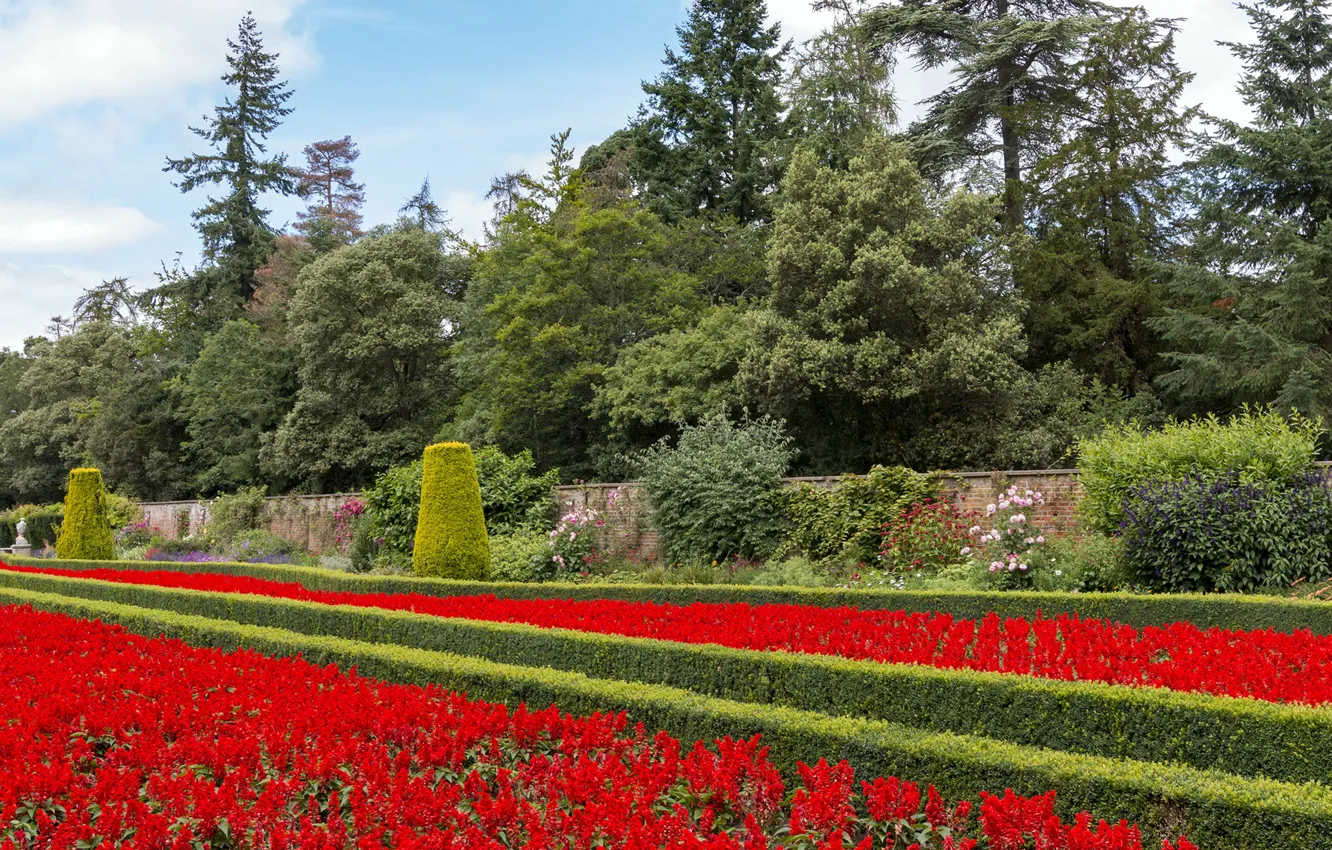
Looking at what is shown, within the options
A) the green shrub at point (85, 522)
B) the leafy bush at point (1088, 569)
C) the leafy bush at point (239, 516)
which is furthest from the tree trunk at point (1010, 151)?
the green shrub at point (85, 522)

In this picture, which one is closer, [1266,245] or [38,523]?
[1266,245]

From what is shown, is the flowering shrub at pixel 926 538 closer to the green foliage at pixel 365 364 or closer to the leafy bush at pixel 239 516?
the leafy bush at pixel 239 516

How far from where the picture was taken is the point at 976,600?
9.12 meters

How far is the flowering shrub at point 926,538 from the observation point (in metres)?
12.6

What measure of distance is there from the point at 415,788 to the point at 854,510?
1077cm

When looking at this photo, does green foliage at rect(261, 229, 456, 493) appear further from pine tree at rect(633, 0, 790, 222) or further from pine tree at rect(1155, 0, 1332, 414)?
pine tree at rect(1155, 0, 1332, 414)

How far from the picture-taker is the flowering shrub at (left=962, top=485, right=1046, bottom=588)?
1104 centimetres

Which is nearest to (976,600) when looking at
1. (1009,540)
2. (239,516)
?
(1009,540)

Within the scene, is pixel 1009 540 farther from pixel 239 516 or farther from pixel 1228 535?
pixel 239 516

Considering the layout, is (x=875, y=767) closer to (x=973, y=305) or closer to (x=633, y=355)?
(x=973, y=305)

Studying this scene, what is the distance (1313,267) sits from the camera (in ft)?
57.5

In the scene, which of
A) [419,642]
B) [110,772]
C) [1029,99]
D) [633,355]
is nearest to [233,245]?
[633,355]

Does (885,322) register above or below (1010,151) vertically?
below

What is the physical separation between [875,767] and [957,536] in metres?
8.97
